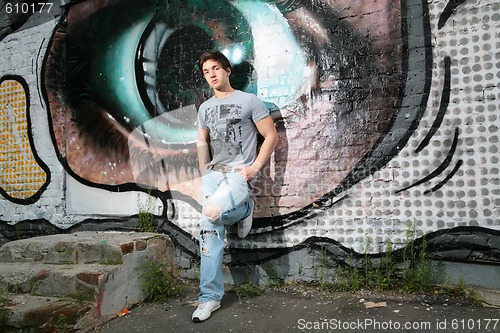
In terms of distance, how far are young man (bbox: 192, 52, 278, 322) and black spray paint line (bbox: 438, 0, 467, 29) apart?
5.13ft

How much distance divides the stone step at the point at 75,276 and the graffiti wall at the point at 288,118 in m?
0.68

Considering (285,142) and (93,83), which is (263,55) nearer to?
(285,142)

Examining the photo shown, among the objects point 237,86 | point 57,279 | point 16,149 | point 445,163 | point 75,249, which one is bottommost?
point 57,279

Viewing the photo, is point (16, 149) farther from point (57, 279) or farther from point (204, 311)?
point (204, 311)

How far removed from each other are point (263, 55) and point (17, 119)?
10.6ft

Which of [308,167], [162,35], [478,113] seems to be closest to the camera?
[478,113]

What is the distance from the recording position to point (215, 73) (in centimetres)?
339

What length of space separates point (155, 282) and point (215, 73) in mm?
1820

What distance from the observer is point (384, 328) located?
2.67 m

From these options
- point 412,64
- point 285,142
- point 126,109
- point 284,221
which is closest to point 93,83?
point 126,109

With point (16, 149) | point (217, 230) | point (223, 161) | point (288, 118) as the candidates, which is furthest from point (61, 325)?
point (16, 149)

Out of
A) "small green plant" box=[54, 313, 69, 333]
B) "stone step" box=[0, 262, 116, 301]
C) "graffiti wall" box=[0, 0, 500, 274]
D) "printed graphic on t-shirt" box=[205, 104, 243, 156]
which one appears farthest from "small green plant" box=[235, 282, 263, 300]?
"small green plant" box=[54, 313, 69, 333]

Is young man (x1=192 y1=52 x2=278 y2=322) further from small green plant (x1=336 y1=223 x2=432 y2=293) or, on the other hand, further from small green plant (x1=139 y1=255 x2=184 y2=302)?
small green plant (x1=336 y1=223 x2=432 y2=293)

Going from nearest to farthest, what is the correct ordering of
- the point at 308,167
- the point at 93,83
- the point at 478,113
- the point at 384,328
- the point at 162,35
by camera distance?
the point at 384,328 < the point at 478,113 < the point at 308,167 < the point at 162,35 < the point at 93,83
